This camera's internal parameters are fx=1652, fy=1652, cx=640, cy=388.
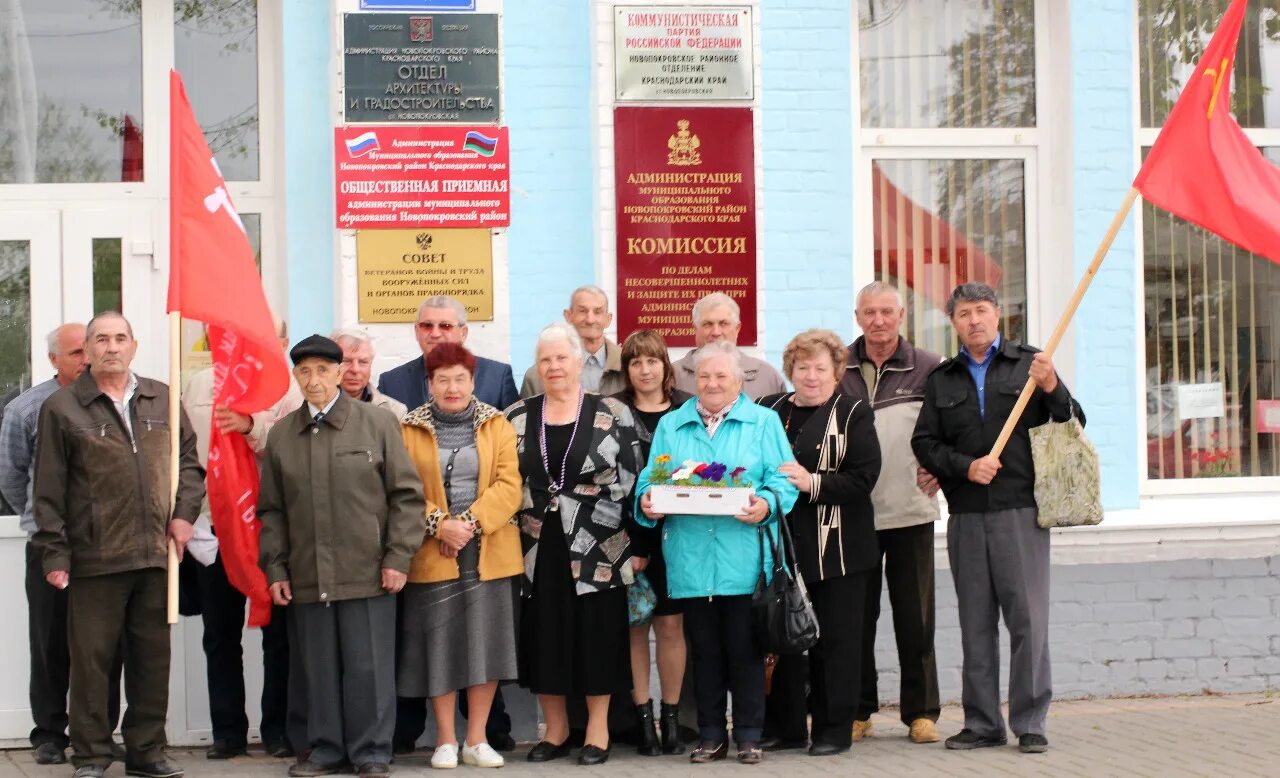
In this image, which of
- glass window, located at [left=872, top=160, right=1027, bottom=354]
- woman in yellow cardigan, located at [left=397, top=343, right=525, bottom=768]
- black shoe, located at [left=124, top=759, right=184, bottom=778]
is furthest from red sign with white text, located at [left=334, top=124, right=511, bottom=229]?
black shoe, located at [left=124, top=759, right=184, bottom=778]

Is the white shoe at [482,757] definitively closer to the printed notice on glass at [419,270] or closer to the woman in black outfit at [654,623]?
the woman in black outfit at [654,623]

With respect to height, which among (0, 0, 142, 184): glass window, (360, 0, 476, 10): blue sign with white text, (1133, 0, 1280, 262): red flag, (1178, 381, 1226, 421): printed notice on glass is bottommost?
(1178, 381, 1226, 421): printed notice on glass

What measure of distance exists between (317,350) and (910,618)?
2704mm

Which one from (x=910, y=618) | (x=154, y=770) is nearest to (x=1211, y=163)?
(x=910, y=618)

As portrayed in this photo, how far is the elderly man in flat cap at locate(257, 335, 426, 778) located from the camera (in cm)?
627

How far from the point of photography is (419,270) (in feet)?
25.2

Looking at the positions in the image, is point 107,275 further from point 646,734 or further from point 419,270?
point 646,734

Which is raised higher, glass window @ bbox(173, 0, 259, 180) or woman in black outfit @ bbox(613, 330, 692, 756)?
glass window @ bbox(173, 0, 259, 180)

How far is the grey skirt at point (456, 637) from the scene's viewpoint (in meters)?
6.46

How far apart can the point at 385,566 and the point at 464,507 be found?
1.28 feet

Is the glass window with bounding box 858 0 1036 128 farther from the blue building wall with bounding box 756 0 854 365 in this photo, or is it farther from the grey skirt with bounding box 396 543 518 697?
the grey skirt with bounding box 396 543 518 697

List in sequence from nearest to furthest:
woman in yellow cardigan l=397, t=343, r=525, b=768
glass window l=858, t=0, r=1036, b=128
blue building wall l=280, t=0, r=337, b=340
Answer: woman in yellow cardigan l=397, t=343, r=525, b=768, blue building wall l=280, t=0, r=337, b=340, glass window l=858, t=0, r=1036, b=128

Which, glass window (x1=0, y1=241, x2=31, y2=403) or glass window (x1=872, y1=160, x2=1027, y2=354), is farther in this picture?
glass window (x1=872, y1=160, x2=1027, y2=354)

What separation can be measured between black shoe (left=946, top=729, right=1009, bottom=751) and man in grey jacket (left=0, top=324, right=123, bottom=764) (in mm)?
3443
